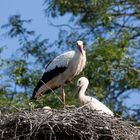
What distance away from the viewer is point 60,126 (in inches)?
533

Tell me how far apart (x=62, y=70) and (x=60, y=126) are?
15.1 feet

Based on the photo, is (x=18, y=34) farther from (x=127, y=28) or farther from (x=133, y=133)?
(x=133, y=133)

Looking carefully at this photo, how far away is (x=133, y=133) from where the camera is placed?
45.6 feet

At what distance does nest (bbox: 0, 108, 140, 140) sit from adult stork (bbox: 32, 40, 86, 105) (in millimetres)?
3857

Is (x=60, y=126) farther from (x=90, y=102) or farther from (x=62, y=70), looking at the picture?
(x=62, y=70)

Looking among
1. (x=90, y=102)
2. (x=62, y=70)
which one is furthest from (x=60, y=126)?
(x=62, y=70)

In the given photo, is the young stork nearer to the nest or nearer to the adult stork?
the nest

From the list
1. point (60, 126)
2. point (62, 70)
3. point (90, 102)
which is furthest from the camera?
point (62, 70)

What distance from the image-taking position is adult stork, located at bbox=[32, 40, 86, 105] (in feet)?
58.2

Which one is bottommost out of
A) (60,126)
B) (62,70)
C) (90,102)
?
(60,126)

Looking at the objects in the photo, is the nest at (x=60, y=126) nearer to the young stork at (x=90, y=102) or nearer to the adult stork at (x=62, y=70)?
the young stork at (x=90, y=102)

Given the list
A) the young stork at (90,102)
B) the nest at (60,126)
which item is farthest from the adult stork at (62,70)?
the nest at (60,126)

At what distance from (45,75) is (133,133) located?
15.0 ft

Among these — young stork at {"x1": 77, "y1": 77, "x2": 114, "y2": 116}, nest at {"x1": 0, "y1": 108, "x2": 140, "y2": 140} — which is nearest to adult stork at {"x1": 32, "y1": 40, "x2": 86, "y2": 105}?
young stork at {"x1": 77, "y1": 77, "x2": 114, "y2": 116}
